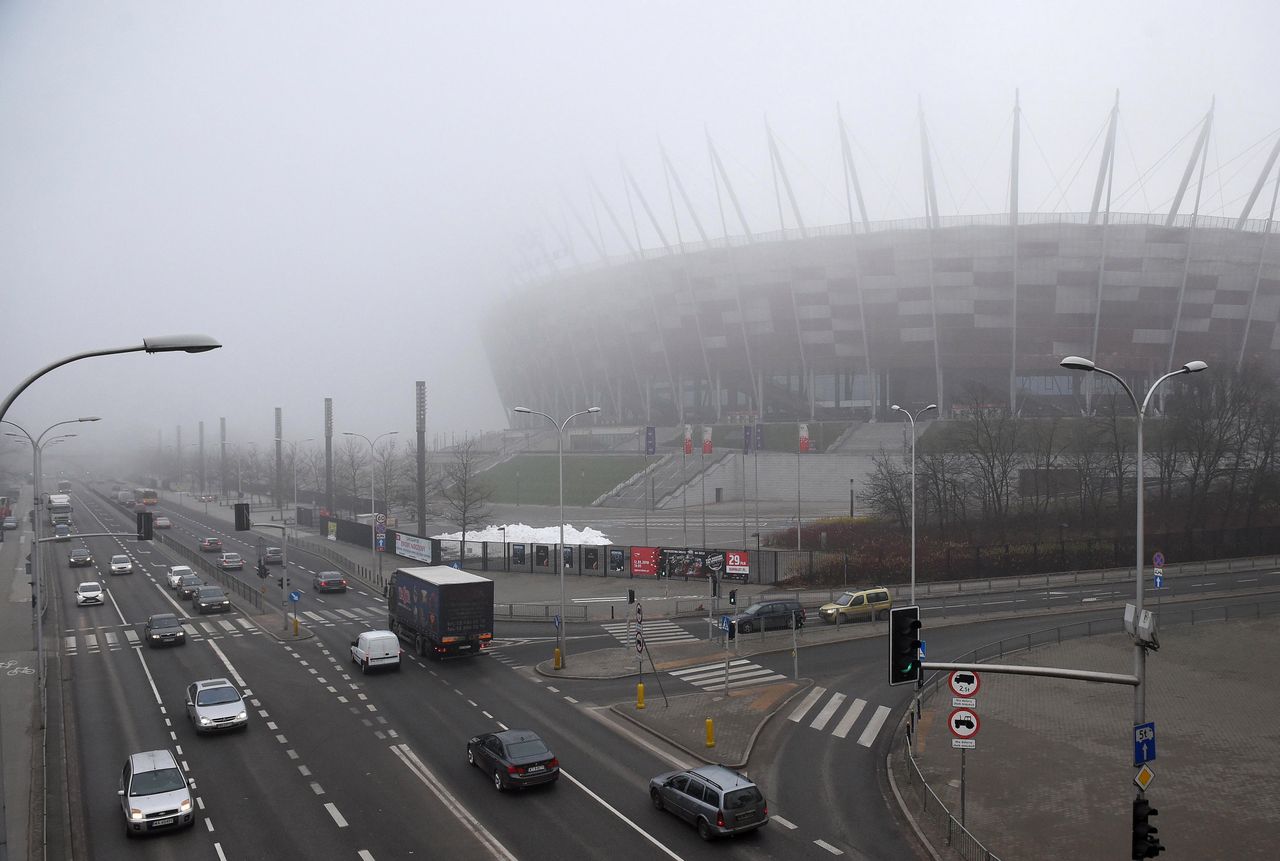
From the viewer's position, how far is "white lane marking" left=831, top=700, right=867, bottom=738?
24953mm

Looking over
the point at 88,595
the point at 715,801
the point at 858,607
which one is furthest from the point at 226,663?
the point at 858,607

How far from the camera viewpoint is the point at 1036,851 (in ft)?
54.5

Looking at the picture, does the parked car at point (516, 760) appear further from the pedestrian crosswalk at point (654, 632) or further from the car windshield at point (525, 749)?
the pedestrian crosswalk at point (654, 632)

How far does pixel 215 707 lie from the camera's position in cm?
2491

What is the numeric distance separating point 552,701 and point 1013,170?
81393mm

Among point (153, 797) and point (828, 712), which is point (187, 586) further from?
point (828, 712)

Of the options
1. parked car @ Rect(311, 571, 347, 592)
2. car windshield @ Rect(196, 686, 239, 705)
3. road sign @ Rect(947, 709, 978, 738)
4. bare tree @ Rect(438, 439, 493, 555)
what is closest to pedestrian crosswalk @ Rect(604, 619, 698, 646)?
car windshield @ Rect(196, 686, 239, 705)

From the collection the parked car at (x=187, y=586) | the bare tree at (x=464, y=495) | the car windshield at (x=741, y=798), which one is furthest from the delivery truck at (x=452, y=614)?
the bare tree at (x=464, y=495)

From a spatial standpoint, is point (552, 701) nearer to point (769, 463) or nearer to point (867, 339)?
point (769, 463)

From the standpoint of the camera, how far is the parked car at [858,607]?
131 feet

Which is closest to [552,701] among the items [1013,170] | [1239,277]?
[1013,170]

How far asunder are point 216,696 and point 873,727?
61.7 ft

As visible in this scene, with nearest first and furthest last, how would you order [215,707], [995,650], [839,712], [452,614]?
[215,707] < [839,712] < [995,650] < [452,614]

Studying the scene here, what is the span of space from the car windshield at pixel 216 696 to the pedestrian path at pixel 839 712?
16.2 m
